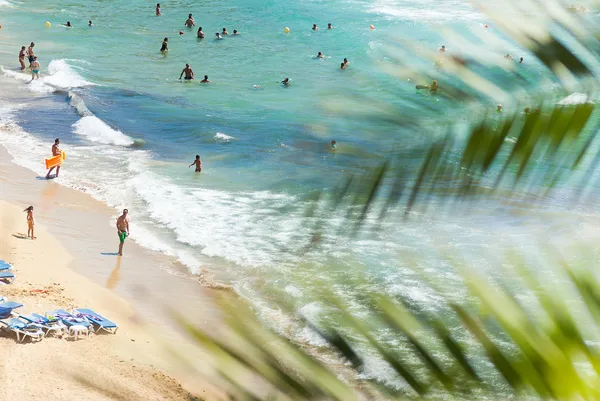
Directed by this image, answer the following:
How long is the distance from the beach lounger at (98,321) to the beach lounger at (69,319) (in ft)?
0.32

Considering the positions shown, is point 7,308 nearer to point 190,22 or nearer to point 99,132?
point 99,132

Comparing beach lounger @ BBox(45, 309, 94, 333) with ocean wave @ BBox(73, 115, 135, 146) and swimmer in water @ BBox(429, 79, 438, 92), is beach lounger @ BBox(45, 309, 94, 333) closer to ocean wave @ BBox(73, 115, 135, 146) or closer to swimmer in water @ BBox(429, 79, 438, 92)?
swimmer in water @ BBox(429, 79, 438, 92)

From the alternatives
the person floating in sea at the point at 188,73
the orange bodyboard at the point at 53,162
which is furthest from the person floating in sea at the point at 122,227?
the person floating in sea at the point at 188,73

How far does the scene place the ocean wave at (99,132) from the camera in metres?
26.4

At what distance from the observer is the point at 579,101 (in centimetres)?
109

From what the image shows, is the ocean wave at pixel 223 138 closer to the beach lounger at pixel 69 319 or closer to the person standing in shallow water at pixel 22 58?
the person standing in shallow water at pixel 22 58

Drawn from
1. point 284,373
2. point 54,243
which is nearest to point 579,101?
point 284,373

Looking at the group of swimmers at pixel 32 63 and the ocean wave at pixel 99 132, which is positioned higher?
the ocean wave at pixel 99 132

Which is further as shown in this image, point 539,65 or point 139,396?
point 139,396

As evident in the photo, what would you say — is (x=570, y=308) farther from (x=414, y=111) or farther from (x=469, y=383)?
(x=414, y=111)

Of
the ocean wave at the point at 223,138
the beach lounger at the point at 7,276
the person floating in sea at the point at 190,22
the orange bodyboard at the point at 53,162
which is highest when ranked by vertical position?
the person floating in sea at the point at 190,22

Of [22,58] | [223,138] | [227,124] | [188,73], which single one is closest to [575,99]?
[223,138]

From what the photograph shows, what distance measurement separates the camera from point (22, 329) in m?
11.7

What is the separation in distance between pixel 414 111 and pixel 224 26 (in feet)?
157
